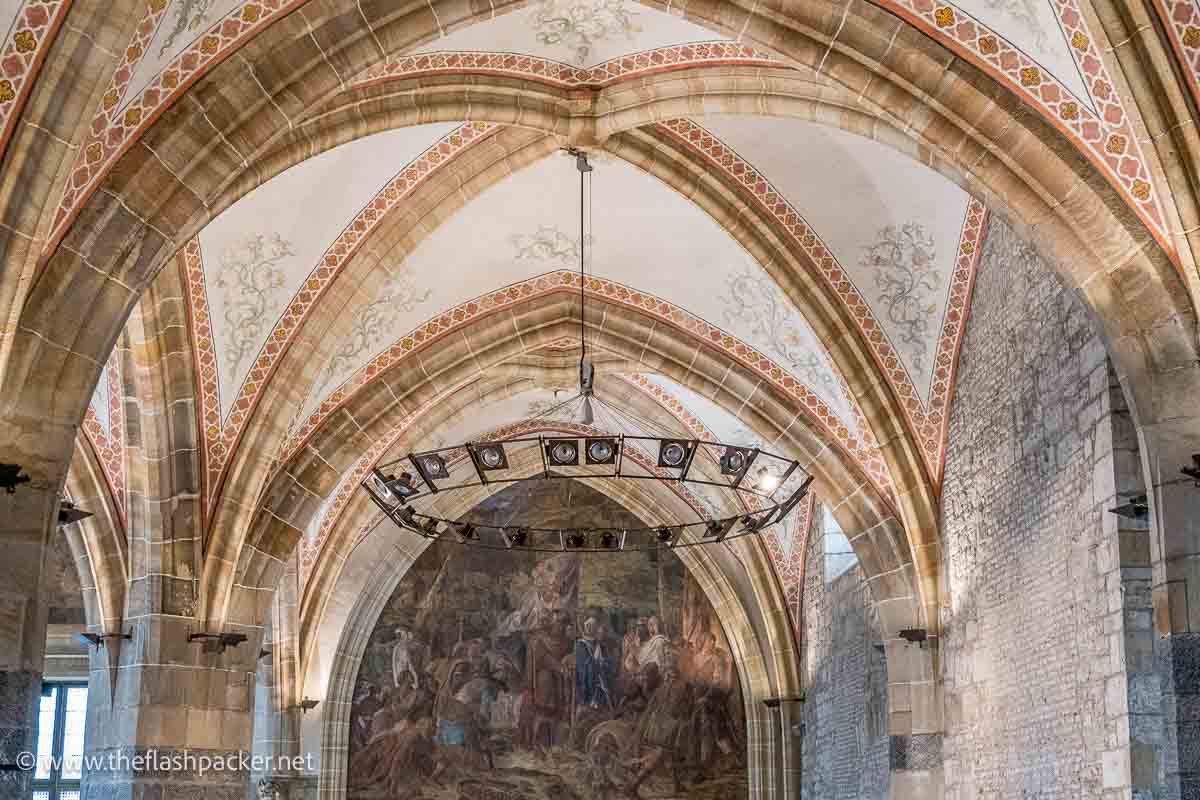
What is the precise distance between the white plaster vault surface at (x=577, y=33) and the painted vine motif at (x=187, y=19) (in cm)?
210

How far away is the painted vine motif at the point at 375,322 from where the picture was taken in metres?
12.6

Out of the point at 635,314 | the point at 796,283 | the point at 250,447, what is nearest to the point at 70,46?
the point at 250,447

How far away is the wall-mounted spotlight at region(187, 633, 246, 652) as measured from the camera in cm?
1171

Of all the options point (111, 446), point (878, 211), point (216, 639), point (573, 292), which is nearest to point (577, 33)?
point (878, 211)

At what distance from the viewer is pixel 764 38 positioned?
8.29 m

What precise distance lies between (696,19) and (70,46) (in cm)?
327

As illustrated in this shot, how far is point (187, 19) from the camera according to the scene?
748 centimetres

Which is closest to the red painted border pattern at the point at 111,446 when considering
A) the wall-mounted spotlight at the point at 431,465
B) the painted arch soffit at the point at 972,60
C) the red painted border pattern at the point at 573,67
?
the wall-mounted spotlight at the point at 431,465

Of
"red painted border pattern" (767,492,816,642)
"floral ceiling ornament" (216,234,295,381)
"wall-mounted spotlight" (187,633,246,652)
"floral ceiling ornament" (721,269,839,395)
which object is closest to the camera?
"floral ceiling ornament" (216,234,295,381)

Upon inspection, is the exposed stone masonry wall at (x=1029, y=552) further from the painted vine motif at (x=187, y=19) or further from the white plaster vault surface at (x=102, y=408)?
the white plaster vault surface at (x=102, y=408)

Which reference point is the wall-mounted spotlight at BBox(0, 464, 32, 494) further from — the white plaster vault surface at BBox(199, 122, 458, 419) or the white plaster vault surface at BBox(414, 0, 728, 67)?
the white plaster vault surface at BBox(199, 122, 458, 419)

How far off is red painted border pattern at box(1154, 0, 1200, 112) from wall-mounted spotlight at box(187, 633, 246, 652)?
791 cm

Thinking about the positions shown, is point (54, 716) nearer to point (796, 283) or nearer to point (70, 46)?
point (796, 283)

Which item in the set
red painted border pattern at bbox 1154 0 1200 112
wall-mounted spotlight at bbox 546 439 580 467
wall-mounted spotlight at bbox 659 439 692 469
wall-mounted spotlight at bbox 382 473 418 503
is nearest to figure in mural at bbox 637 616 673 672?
wall-mounted spotlight at bbox 659 439 692 469
